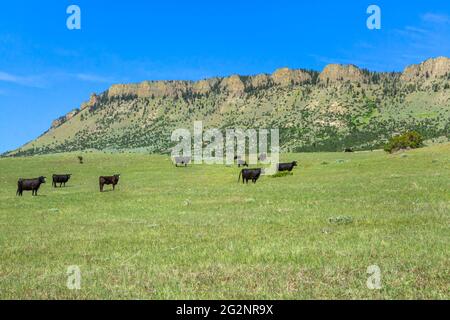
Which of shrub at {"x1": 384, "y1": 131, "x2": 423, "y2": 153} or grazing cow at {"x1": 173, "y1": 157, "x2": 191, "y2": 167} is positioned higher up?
shrub at {"x1": 384, "y1": 131, "x2": 423, "y2": 153}

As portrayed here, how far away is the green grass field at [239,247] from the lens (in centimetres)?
947

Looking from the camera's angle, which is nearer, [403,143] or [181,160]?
[181,160]

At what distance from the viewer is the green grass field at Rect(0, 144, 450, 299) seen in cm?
947

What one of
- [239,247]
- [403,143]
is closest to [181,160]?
[403,143]

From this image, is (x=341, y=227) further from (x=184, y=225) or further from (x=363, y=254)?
(x=184, y=225)

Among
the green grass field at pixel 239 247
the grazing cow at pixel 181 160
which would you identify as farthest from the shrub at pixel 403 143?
the green grass field at pixel 239 247

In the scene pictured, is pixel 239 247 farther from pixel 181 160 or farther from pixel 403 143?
pixel 403 143

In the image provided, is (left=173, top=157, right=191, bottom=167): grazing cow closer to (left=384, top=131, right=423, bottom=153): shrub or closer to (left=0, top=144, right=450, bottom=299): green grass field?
(left=384, top=131, right=423, bottom=153): shrub

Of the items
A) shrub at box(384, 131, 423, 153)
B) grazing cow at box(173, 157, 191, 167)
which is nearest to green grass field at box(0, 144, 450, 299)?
grazing cow at box(173, 157, 191, 167)

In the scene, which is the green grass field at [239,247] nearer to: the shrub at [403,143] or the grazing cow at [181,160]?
the grazing cow at [181,160]

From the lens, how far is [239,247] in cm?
1365

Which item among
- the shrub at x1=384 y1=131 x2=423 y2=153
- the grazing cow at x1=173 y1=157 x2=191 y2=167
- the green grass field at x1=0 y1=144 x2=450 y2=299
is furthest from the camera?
the shrub at x1=384 y1=131 x2=423 y2=153
